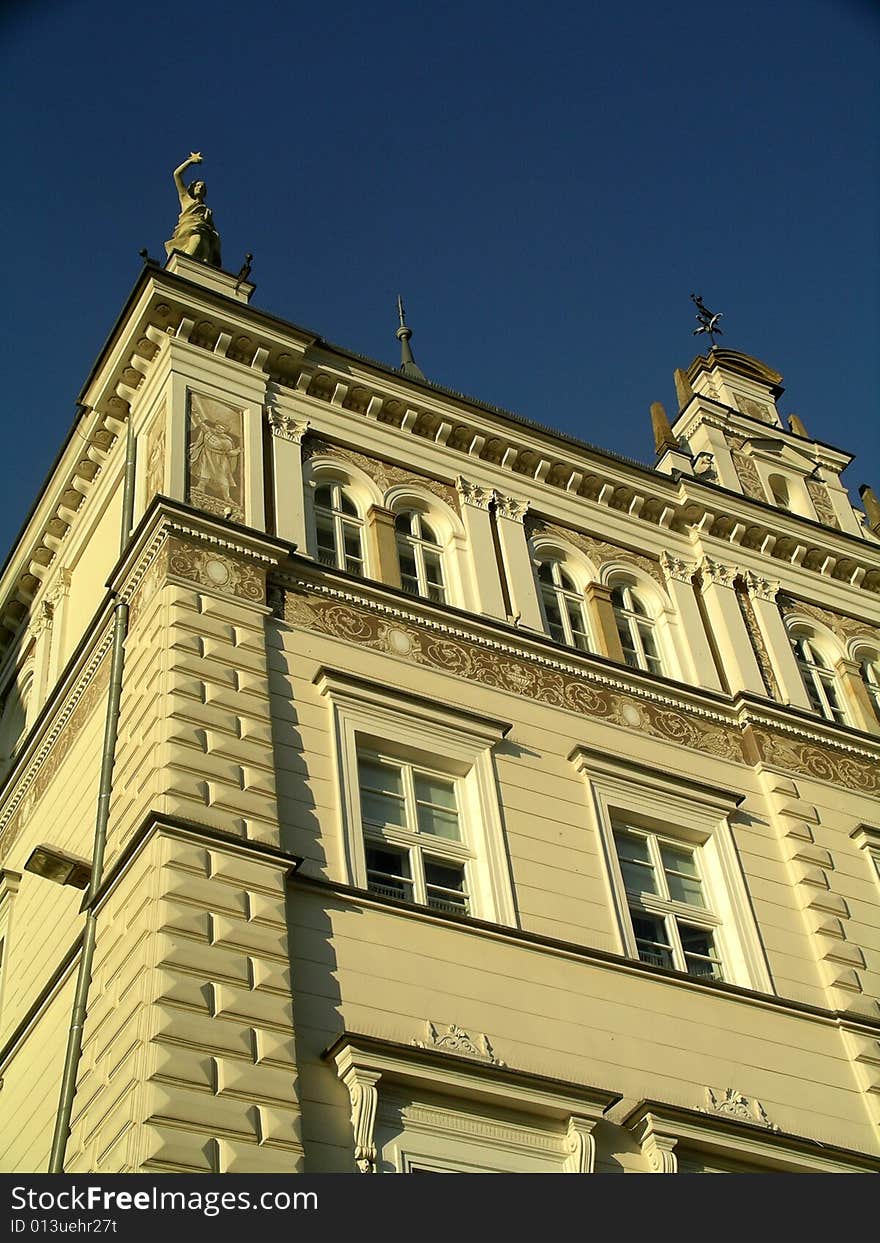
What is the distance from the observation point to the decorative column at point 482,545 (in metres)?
21.9

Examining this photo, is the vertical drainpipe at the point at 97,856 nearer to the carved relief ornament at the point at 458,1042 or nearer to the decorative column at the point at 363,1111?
the decorative column at the point at 363,1111

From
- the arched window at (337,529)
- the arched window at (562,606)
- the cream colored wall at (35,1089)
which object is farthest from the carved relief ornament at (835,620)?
the cream colored wall at (35,1089)

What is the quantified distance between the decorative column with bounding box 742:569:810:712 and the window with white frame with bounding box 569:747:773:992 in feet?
10.3

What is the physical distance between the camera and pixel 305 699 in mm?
18703

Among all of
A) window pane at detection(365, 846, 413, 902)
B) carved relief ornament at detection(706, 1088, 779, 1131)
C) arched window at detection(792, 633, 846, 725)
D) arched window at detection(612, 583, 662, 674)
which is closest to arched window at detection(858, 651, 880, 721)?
arched window at detection(792, 633, 846, 725)

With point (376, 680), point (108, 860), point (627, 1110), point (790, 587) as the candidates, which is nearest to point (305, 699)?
point (376, 680)

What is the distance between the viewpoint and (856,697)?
24.7 meters

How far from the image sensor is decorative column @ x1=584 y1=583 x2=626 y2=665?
74.0 feet

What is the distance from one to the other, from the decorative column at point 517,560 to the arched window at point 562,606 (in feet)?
1.16

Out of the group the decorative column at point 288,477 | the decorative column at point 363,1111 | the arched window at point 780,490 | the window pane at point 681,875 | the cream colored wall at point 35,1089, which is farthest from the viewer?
the arched window at point 780,490

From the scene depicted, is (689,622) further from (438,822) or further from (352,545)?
(438,822)

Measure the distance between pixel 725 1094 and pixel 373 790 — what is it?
4.74 meters

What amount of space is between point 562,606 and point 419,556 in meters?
Result: 2.09

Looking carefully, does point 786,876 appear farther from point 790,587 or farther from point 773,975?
point 790,587
